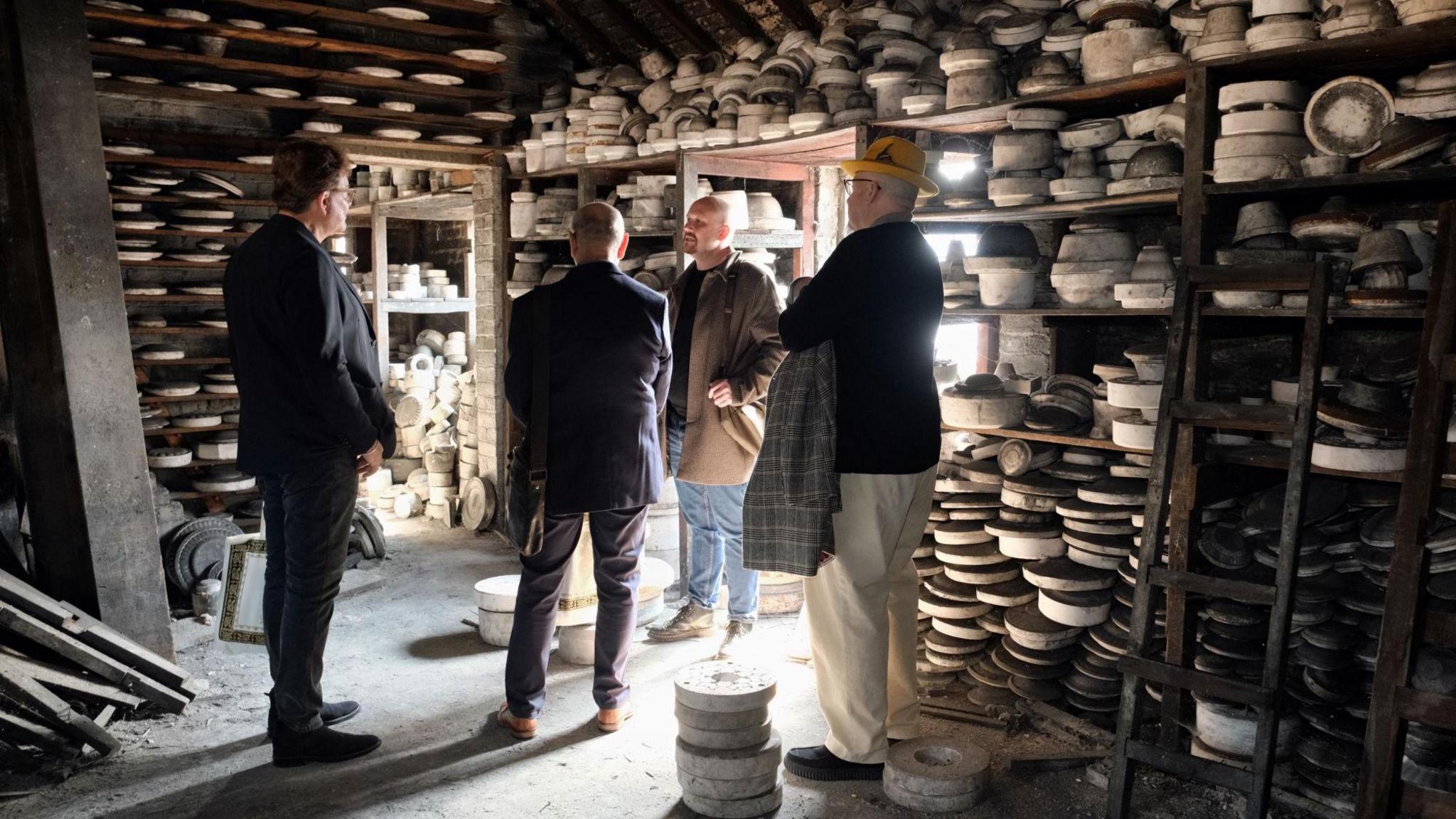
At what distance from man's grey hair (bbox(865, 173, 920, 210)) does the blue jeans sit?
1.53 metres

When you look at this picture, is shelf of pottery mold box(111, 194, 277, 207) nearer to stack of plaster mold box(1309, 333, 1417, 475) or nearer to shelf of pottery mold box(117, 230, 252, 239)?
A: shelf of pottery mold box(117, 230, 252, 239)

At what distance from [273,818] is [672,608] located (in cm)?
232

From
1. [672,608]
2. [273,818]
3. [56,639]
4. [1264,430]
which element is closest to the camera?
[273,818]

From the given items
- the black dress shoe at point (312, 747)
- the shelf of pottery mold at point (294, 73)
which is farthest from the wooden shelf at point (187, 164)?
the black dress shoe at point (312, 747)

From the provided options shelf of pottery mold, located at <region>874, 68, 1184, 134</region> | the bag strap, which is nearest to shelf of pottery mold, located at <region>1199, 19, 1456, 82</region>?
shelf of pottery mold, located at <region>874, 68, 1184, 134</region>

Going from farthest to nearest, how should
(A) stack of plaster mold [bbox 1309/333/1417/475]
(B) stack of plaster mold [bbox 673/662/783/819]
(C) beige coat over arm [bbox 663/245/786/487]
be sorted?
(C) beige coat over arm [bbox 663/245/786/487] → (B) stack of plaster mold [bbox 673/662/783/819] → (A) stack of plaster mold [bbox 1309/333/1417/475]

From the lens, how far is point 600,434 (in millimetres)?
3344

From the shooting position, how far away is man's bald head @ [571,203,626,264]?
11.0 feet

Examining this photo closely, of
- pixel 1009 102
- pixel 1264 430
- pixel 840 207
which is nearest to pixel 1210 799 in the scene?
pixel 1264 430

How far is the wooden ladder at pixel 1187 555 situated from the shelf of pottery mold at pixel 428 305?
21.8ft

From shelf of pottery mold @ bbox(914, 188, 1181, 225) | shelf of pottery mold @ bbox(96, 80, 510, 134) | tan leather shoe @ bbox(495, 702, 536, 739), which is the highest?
shelf of pottery mold @ bbox(96, 80, 510, 134)

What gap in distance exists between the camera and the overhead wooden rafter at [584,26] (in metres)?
6.38

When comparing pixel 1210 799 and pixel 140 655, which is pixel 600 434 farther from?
pixel 1210 799

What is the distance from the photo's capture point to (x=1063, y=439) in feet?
12.5
